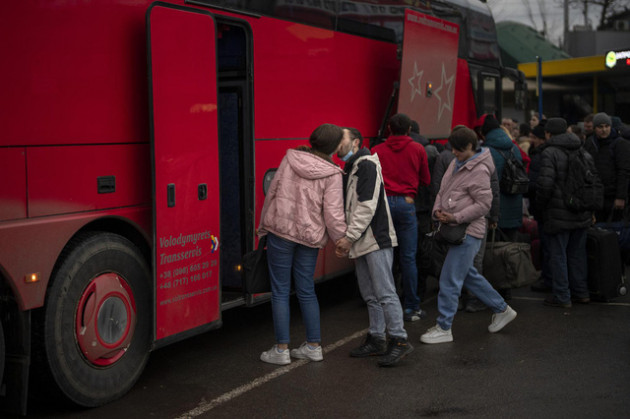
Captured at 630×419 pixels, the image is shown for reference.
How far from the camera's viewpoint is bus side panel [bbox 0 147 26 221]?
14.7 feet

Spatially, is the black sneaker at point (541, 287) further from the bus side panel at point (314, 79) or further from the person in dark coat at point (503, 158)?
the bus side panel at point (314, 79)

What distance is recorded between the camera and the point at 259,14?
6.79 metres

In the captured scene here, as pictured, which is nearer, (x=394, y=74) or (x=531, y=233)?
(x=394, y=74)

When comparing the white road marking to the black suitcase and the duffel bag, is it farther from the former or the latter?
the black suitcase

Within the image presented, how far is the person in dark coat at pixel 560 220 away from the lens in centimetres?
812

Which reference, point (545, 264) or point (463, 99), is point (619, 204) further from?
point (463, 99)

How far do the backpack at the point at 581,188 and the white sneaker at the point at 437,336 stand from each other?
2026mm

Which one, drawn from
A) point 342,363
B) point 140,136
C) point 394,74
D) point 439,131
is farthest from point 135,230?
point 439,131

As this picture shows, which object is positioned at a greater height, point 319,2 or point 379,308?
point 319,2

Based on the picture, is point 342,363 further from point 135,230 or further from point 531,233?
point 531,233

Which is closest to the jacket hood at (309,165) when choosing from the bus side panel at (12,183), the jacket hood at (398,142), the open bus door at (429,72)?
the jacket hood at (398,142)

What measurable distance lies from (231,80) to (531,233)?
5.18 m

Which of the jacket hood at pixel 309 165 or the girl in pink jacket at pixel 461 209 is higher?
the jacket hood at pixel 309 165

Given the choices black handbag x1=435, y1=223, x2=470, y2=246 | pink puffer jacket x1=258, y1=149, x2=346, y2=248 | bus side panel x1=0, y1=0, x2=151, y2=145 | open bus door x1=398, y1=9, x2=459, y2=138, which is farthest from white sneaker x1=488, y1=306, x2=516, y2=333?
bus side panel x1=0, y1=0, x2=151, y2=145
